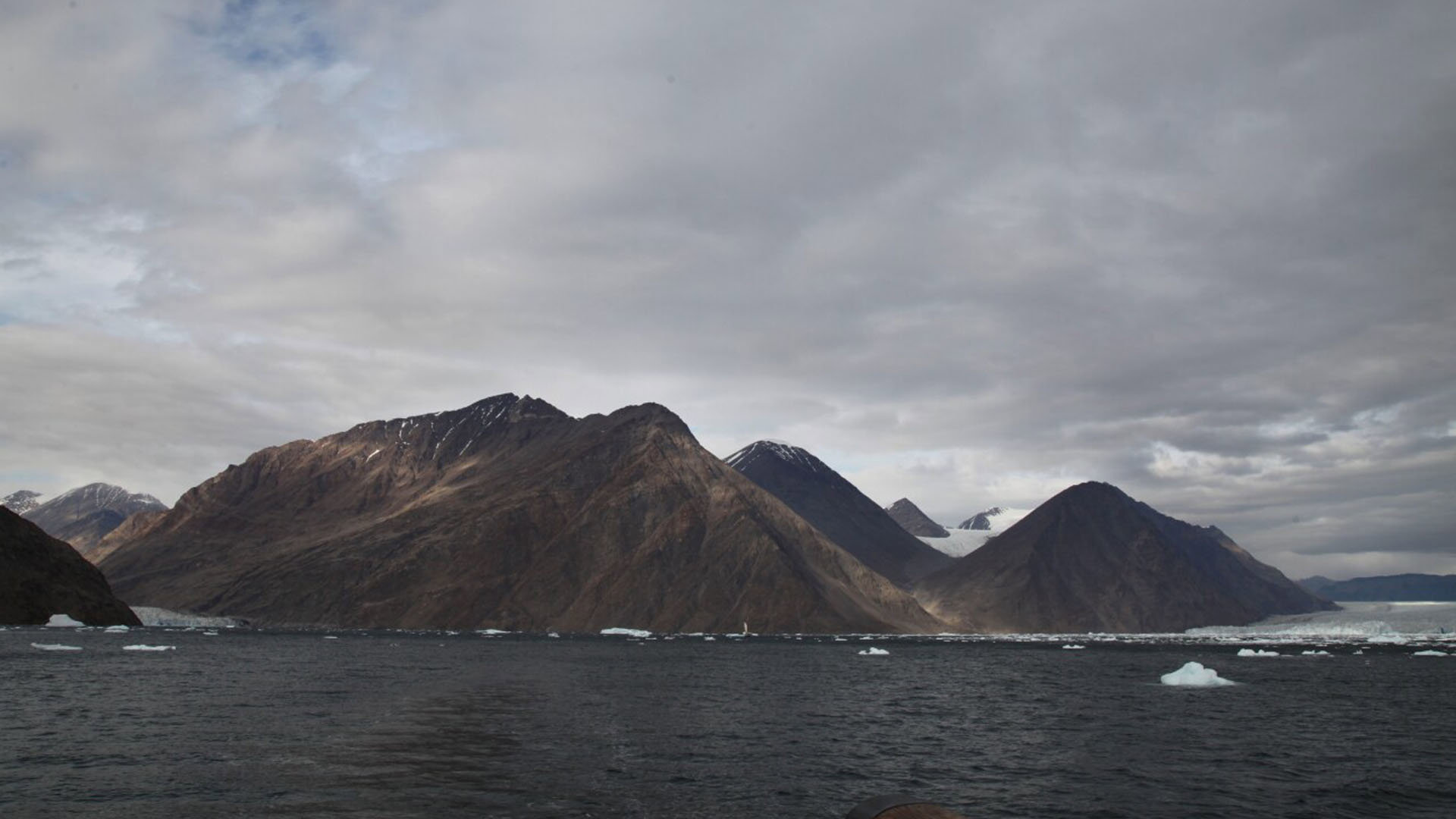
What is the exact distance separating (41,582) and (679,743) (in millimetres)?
184869

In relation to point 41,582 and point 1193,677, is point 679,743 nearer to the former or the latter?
point 1193,677

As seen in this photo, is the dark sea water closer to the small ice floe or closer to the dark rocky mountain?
the small ice floe

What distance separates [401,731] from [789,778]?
20.8 metres

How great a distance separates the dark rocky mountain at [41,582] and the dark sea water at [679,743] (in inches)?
3861

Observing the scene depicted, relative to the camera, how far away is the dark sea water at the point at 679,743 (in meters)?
32.8

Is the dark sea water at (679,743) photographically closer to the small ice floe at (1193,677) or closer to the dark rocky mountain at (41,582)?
the small ice floe at (1193,677)

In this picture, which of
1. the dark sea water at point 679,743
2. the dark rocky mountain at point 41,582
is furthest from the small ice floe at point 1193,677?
the dark rocky mountain at point 41,582

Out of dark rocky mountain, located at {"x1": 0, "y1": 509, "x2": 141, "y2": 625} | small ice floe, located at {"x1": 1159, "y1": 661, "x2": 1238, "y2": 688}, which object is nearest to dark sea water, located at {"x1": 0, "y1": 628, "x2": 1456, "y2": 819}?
small ice floe, located at {"x1": 1159, "y1": 661, "x2": 1238, "y2": 688}

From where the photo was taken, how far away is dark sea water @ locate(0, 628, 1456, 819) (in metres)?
32.8

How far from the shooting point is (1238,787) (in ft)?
125

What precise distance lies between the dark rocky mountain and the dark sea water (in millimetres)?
98076

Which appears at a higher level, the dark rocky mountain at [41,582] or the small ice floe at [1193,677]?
the dark rocky mountain at [41,582]

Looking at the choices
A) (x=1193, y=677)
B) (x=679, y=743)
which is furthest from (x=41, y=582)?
(x=1193, y=677)

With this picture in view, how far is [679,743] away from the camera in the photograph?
4681 cm
